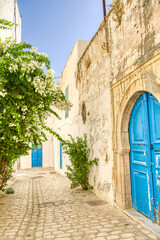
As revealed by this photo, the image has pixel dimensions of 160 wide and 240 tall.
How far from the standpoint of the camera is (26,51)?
13.7 ft

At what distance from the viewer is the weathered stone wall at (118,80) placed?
3.17 meters

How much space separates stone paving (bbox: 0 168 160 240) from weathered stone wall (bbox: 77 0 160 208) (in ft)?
1.72

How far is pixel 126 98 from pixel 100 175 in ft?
8.25

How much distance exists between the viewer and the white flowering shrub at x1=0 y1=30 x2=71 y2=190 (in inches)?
145

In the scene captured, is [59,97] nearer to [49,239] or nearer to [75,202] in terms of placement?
[75,202]

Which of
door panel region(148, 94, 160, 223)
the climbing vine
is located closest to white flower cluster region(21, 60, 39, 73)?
the climbing vine

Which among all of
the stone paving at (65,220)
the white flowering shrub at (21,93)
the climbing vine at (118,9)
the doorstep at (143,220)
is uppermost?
the climbing vine at (118,9)

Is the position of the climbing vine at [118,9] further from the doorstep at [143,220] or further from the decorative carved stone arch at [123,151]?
the doorstep at [143,220]

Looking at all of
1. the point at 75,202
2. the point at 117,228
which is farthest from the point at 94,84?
the point at 117,228

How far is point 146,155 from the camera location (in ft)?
11.3

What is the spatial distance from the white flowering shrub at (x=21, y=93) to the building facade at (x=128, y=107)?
1.55 m

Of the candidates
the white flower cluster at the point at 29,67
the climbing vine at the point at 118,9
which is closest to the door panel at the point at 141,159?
the climbing vine at the point at 118,9

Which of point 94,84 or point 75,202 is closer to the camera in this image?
point 75,202

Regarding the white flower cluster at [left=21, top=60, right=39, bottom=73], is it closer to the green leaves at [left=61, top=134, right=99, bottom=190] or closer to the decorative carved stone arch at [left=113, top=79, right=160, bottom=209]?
the decorative carved stone arch at [left=113, top=79, right=160, bottom=209]
